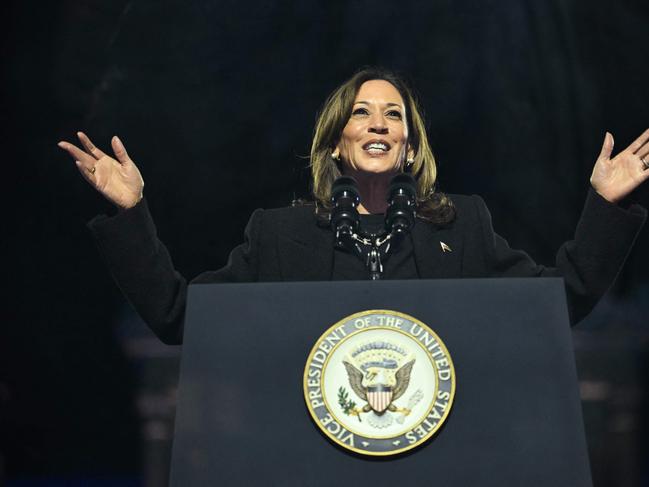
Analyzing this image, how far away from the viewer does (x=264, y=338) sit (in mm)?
1438

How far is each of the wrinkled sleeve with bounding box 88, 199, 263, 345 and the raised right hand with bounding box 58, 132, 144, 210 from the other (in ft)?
0.10

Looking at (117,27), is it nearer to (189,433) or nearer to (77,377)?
(77,377)

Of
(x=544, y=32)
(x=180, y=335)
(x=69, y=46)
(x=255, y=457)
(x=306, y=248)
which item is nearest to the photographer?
(x=255, y=457)

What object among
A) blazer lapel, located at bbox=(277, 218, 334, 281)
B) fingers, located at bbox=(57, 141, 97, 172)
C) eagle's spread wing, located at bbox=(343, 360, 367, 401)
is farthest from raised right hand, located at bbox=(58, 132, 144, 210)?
eagle's spread wing, located at bbox=(343, 360, 367, 401)

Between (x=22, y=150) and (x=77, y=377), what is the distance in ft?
3.85

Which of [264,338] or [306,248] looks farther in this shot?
[306,248]

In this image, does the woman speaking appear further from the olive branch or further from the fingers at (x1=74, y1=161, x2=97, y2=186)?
the olive branch

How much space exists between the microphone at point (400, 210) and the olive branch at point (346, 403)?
0.51m

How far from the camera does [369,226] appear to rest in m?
2.27

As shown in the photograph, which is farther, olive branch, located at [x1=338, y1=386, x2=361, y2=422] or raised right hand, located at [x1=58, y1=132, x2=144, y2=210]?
raised right hand, located at [x1=58, y1=132, x2=144, y2=210]

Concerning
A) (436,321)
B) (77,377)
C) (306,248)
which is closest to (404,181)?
(306,248)

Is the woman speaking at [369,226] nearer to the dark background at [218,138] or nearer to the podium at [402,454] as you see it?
the podium at [402,454]

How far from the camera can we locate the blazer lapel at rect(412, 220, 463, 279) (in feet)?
6.60

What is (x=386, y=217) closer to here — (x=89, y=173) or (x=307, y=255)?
(x=307, y=255)
